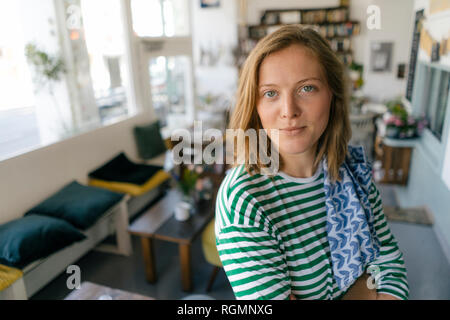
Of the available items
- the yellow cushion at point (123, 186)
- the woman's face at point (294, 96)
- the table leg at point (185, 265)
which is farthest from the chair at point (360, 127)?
the woman's face at point (294, 96)

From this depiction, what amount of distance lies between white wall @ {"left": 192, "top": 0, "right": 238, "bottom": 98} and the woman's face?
6572mm

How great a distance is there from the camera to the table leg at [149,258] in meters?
2.77

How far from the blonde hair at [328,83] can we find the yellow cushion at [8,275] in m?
2.00

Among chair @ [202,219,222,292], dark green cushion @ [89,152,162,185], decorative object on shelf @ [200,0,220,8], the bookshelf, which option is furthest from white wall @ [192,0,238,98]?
chair @ [202,219,222,292]

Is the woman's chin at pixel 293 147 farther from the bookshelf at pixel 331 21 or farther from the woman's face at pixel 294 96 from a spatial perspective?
the bookshelf at pixel 331 21

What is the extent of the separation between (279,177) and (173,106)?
229 inches

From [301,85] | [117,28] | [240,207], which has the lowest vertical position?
[240,207]

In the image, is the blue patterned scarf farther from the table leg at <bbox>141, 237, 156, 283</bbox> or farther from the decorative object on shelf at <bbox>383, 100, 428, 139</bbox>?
the decorative object on shelf at <bbox>383, 100, 428, 139</bbox>

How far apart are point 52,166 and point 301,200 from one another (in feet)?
9.63

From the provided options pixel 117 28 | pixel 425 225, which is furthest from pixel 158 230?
pixel 117 28

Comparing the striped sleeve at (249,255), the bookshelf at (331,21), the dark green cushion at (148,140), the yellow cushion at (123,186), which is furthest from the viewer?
the bookshelf at (331,21)

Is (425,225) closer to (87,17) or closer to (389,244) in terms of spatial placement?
(389,244)

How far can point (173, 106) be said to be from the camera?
6.51m

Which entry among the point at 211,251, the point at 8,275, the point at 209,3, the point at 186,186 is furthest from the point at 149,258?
the point at 209,3
